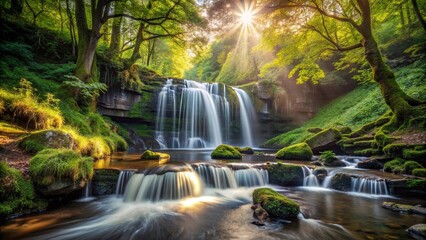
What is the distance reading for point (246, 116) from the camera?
19828 millimetres

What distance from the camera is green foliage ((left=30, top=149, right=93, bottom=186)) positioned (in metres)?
4.07

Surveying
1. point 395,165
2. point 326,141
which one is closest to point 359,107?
point 326,141

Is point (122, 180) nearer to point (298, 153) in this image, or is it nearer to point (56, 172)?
point (56, 172)

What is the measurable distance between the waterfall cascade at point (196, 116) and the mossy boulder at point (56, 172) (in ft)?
39.3

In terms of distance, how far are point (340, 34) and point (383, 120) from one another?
5522mm

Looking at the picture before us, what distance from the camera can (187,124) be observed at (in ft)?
58.4

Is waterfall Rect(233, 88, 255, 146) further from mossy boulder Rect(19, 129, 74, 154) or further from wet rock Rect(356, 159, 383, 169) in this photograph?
mossy boulder Rect(19, 129, 74, 154)

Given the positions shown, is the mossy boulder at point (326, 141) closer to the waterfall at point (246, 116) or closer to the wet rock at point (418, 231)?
the wet rock at point (418, 231)

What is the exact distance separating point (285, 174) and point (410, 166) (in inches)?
149

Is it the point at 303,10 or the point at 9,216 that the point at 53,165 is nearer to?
the point at 9,216

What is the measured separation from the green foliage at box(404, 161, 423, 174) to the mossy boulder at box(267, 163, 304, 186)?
3.13 meters

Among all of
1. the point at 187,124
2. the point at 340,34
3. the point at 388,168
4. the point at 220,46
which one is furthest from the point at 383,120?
the point at 220,46

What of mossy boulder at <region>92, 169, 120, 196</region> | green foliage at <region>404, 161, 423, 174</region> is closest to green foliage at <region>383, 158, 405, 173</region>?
green foliage at <region>404, 161, 423, 174</region>

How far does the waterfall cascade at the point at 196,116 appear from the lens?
17281 mm
